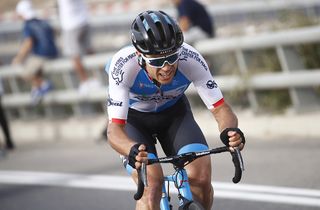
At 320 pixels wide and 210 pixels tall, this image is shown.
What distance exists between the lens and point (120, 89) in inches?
243

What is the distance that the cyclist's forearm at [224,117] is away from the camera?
612 cm

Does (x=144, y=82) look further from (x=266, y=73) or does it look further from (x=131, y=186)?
(x=266, y=73)

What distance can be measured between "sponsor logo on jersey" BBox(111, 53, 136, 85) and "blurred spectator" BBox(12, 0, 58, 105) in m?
8.30

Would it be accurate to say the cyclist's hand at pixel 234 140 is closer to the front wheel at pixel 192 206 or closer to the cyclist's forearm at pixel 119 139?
the front wheel at pixel 192 206

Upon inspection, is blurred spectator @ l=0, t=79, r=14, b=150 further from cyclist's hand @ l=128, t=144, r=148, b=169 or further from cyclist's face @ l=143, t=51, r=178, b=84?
cyclist's hand @ l=128, t=144, r=148, b=169

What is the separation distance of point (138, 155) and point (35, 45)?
372 inches

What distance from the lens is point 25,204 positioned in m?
9.56

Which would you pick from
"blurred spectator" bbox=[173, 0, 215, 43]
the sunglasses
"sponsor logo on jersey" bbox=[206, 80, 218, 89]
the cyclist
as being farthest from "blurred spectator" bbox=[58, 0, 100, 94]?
the sunglasses

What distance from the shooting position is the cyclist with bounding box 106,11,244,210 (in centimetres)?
586

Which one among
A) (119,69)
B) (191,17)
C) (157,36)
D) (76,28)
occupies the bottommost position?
(76,28)

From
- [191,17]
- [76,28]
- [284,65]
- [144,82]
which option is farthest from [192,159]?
[76,28]

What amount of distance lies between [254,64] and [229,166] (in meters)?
2.12

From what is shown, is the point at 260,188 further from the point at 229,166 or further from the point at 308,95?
the point at 308,95

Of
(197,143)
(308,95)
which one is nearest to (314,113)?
(308,95)
